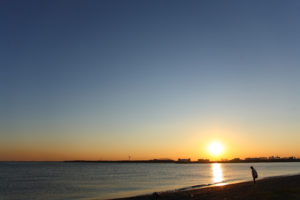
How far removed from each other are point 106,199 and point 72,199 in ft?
14.0

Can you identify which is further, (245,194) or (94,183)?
(94,183)

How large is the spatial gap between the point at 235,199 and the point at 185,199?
15.1ft

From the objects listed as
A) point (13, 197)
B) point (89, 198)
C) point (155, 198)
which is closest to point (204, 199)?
point (155, 198)

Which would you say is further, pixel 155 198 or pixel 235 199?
pixel 155 198

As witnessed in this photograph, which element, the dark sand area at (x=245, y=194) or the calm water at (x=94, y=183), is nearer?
the dark sand area at (x=245, y=194)

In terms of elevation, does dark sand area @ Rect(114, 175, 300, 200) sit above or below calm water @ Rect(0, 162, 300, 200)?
above

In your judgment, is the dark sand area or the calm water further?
the calm water

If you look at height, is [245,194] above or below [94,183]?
above

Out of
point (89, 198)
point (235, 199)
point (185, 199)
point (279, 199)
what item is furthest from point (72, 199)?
point (279, 199)

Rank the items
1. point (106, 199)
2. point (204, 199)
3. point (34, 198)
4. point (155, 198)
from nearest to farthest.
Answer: point (204, 199)
point (155, 198)
point (106, 199)
point (34, 198)

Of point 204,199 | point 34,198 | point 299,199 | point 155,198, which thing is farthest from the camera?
point 34,198

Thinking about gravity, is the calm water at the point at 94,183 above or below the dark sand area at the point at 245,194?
below

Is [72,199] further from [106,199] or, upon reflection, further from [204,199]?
[204,199]

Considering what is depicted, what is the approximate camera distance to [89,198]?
31625 mm
